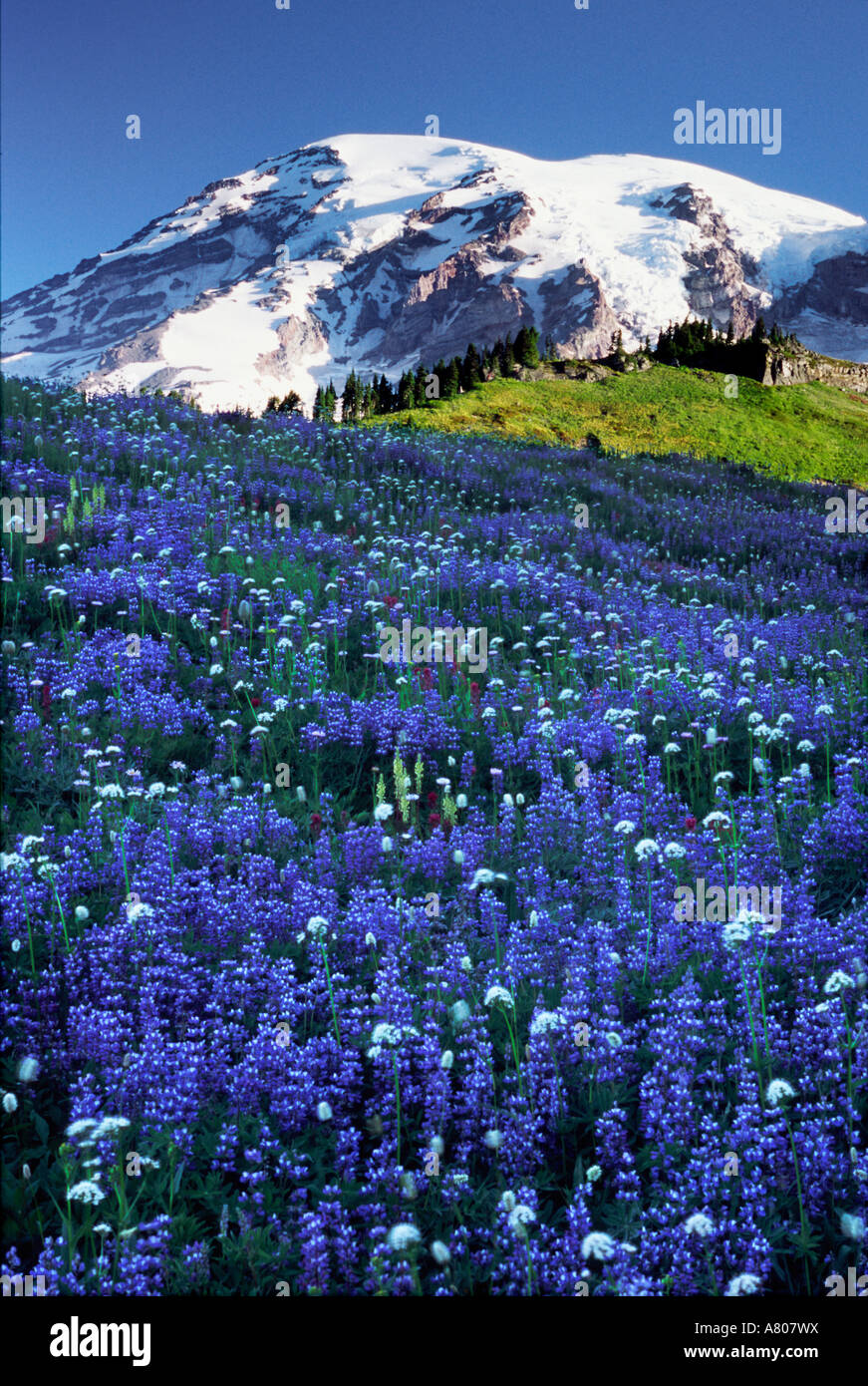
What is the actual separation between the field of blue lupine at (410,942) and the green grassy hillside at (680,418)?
77.5ft

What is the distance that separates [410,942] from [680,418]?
146 feet

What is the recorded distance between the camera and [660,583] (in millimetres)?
12133

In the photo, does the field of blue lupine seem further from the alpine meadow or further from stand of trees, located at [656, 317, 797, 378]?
stand of trees, located at [656, 317, 797, 378]

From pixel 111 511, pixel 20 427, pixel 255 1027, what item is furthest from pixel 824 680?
pixel 20 427

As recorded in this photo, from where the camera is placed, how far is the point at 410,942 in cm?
410

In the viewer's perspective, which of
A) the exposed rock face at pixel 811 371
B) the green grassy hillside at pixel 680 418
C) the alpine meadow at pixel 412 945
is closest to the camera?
the alpine meadow at pixel 412 945

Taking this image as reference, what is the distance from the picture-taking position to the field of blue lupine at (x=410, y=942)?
284 cm

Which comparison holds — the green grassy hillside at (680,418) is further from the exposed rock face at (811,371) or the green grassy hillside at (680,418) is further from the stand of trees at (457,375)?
the exposed rock face at (811,371)

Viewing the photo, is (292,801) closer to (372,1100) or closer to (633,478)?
(372,1100)

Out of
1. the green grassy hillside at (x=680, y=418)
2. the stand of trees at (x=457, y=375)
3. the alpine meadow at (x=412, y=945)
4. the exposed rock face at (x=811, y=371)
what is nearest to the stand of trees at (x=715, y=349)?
the exposed rock face at (x=811, y=371)

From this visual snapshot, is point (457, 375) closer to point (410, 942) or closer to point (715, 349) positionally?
point (715, 349)

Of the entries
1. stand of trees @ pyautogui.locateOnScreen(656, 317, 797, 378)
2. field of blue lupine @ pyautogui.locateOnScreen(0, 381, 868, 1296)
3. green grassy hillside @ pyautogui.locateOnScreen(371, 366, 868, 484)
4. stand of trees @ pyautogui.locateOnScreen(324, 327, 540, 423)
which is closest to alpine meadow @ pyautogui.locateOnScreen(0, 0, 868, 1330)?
field of blue lupine @ pyautogui.locateOnScreen(0, 381, 868, 1296)

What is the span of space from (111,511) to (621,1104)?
9.05 meters
